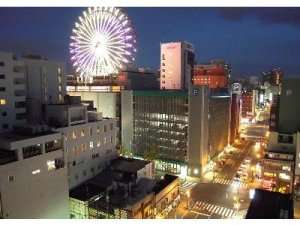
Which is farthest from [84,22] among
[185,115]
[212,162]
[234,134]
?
[234,134]

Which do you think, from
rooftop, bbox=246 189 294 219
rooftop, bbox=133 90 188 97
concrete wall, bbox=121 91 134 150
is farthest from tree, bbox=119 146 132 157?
rooftop, bbox=246 189 294 219

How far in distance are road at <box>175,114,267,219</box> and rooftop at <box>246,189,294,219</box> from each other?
5.72 metres

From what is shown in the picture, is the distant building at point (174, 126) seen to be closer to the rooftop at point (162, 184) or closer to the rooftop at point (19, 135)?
the rooftop at point (162, 184)

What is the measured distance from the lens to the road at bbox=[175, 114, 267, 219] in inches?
618

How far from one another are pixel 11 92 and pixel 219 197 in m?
13.6

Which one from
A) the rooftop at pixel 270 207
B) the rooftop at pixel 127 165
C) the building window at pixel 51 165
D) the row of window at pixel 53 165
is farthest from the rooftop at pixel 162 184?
the rooftop at pixel 270 207

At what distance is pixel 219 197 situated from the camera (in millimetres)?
17984

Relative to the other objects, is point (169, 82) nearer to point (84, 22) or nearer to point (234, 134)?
point (234, 134)

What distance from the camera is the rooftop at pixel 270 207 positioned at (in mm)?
8266

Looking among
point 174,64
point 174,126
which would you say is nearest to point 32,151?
point 174,126

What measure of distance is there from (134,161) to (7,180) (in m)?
8.37

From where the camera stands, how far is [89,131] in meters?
16.3

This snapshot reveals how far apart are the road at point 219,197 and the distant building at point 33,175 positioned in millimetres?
6323

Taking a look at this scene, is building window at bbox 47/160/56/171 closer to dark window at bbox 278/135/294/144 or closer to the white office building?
the white office building
